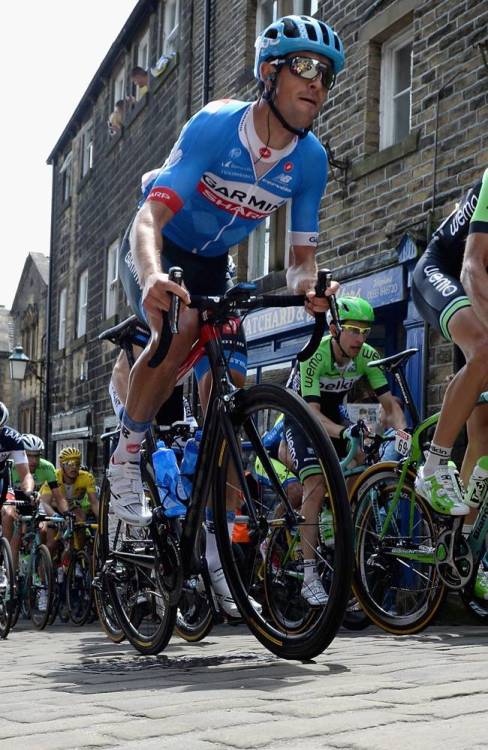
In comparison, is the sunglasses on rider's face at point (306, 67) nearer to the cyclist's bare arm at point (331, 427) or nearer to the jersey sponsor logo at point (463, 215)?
the jersey sponsor logo at point (463, 215)

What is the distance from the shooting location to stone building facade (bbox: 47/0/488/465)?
33.8 ft

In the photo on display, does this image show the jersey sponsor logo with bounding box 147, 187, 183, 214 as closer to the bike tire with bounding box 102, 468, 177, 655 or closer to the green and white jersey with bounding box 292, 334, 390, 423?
the bike tire with bounding box 102, 468, 177, 655

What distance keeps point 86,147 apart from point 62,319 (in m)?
Result: 4.74

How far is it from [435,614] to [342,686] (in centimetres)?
217

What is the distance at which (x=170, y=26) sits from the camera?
67.4ft

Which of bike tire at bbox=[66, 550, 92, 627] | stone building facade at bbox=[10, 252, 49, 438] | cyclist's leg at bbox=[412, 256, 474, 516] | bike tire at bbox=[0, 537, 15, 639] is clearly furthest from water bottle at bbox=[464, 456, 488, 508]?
stone building facade at bbox=[10, 252, 49, 438]

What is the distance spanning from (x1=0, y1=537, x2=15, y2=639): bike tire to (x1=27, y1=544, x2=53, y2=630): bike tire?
1.99 m

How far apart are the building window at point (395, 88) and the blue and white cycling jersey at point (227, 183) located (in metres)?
7.67

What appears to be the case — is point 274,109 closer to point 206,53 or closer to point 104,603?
point 104,603

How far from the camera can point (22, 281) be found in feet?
139

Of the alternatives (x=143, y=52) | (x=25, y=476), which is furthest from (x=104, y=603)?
(x=143, y=52)

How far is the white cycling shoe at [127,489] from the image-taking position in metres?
4.76

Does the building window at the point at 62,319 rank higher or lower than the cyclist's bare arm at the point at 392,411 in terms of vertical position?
higher

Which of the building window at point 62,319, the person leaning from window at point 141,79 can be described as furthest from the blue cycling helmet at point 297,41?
the building window at point 62,319
